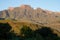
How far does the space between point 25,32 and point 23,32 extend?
4.71 ft

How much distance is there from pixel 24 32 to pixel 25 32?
92 cm

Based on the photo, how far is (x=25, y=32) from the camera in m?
112

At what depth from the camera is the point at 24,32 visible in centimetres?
11081

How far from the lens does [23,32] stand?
111 m

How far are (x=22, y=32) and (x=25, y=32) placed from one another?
2.54 metres

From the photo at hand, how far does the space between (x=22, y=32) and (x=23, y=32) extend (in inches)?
97.9
